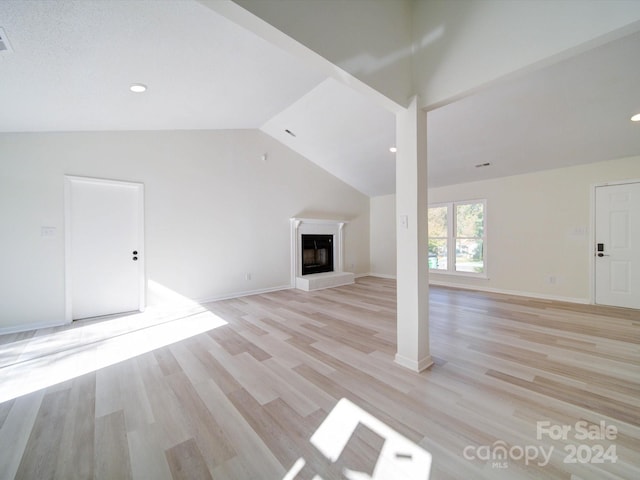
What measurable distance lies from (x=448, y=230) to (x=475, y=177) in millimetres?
1293

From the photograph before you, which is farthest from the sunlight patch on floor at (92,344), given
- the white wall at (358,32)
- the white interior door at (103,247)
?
the white wall at (358,32)

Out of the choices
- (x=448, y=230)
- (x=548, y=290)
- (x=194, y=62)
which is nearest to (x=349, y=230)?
(x=448, y=230)

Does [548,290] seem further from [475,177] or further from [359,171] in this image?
[359,171]

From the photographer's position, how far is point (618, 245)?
4156mm

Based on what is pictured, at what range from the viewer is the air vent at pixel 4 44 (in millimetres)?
1661

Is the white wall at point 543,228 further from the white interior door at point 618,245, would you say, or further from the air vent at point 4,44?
the air vent at point 4,44

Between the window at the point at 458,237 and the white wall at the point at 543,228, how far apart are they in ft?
0.59

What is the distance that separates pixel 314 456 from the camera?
1.40 metres

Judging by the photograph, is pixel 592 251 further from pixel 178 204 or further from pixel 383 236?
pixel 178 204

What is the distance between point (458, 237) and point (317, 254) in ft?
11.2

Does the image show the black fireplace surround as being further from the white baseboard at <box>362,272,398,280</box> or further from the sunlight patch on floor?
the sunlight patch on floor

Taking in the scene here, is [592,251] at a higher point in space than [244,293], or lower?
higher

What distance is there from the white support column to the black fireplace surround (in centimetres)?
396

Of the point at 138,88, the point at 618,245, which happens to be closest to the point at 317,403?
the point at 138,88
